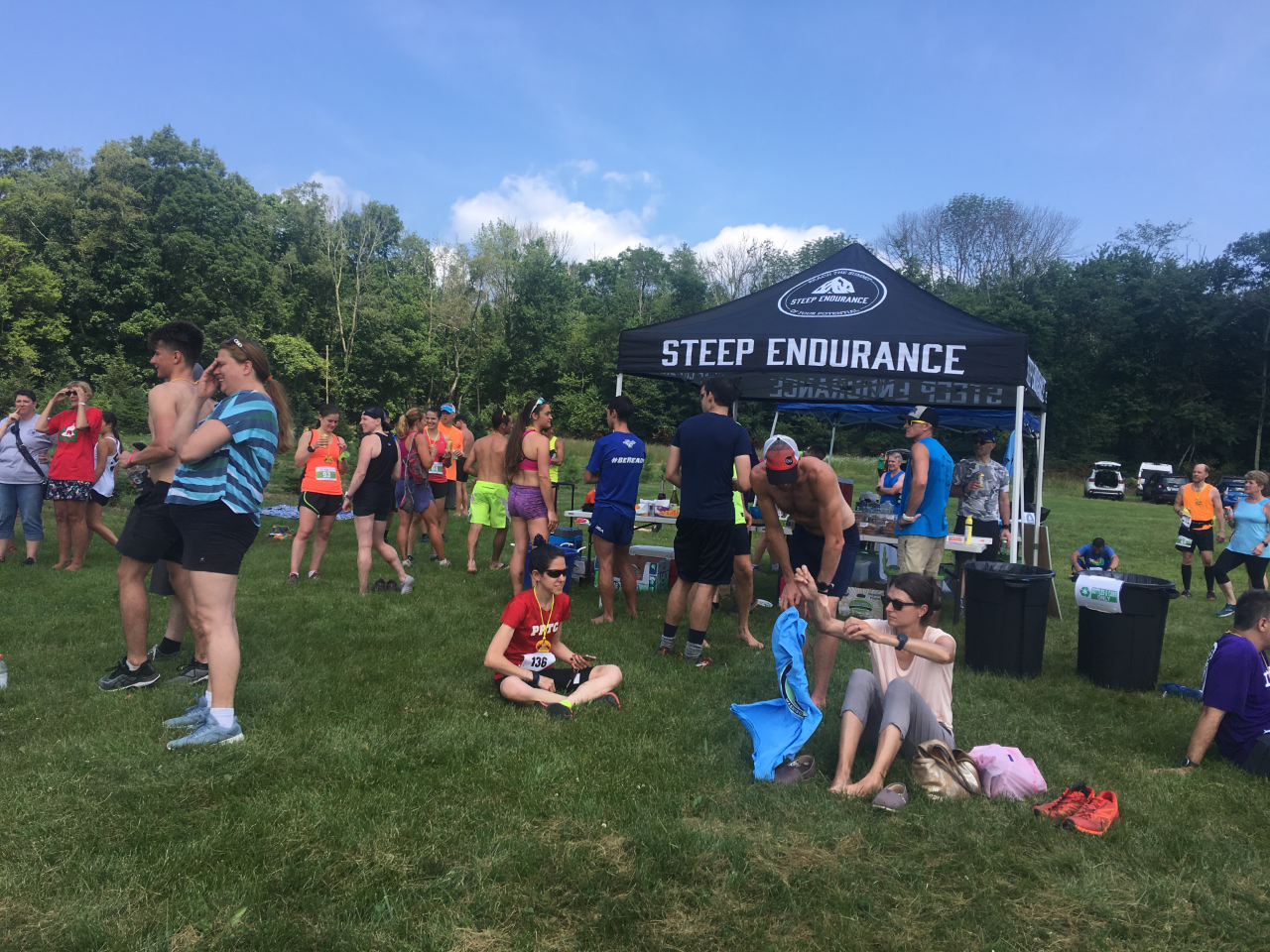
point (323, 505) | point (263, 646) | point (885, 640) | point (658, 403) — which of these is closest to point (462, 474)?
point (323, 505)

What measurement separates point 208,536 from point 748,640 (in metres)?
3.93

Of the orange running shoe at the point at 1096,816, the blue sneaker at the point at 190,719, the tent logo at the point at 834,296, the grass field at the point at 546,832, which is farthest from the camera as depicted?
the tent logo at the point at 834,296

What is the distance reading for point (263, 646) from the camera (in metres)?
4.92

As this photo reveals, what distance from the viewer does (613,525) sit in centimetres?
598

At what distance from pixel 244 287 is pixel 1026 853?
42.5m

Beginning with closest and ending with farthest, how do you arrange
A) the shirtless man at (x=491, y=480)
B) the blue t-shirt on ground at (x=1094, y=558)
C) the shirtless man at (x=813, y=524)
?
the shirtless man at (x=813, y=524) → the shirtless man at (x=491, y=480) → the blue t-shirt on ground at (x=1094, y=558)

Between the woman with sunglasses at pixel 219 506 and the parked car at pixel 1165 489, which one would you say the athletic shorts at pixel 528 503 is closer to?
the woman with sunglasses at pixel 219 506

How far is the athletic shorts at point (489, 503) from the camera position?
7.62 m

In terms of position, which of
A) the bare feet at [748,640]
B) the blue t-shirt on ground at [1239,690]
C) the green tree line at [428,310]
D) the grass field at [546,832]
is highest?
the green tree line at [428,310]

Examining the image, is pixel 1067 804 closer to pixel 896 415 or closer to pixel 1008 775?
pixel 1008 775

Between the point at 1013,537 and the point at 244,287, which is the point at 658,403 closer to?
the point at 244,287

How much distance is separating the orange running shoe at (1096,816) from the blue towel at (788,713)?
1.08 m

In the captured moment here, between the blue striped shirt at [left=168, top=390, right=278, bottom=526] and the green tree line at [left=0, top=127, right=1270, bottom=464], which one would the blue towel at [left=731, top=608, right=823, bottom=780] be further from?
the green tree line at [left=0, top=127, right=1270, bottom=464]

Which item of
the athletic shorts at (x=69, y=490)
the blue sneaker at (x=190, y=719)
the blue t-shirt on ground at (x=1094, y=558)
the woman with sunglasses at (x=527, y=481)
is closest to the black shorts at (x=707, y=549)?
the woman with sunglasses at (x=527, y=481)
